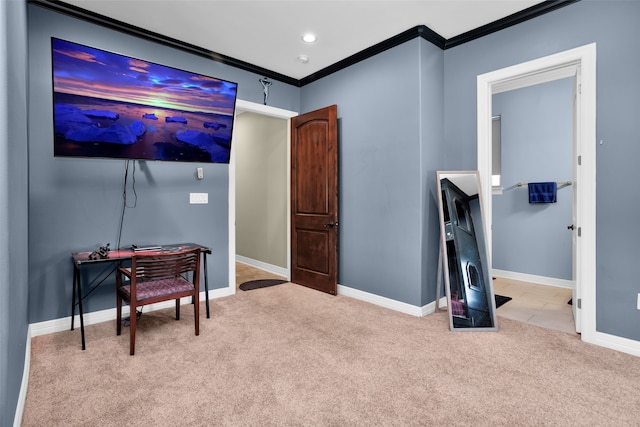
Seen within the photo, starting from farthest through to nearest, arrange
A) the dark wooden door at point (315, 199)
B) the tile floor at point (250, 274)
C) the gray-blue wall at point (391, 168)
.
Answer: the tile floor at point (250, 274), the dark wooden door at point (315, 199), the gray-blue wall at point (391, 168)

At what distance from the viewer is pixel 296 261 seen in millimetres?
4492

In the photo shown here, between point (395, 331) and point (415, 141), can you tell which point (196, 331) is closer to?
point (395, 331)

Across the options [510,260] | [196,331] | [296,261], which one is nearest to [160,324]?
[196,331]

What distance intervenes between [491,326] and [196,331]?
2.52 m

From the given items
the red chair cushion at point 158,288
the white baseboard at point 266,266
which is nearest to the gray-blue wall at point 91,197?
the red chair cushion at point 158,288

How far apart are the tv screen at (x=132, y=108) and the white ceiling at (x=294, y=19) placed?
55cm

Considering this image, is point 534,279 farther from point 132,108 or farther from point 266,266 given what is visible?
point 132,108

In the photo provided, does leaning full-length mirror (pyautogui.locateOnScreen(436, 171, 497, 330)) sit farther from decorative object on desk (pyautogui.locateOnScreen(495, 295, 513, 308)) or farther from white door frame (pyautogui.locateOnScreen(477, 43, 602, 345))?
decorative object on desk (pyautogui.locateOnScreen(495, 295, 513, 308))

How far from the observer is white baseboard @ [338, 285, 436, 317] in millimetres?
3273

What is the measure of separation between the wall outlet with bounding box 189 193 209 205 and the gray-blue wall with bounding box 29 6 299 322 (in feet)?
0.14

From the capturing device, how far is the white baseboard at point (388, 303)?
3273mm

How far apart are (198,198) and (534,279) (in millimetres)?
4478

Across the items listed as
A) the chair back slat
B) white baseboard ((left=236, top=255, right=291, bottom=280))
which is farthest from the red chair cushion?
→ white baseboard ((left=236, top=255, right=291, bottom=280))

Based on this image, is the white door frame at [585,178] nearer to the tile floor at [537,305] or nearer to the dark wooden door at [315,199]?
the tile floor at [537,305]
